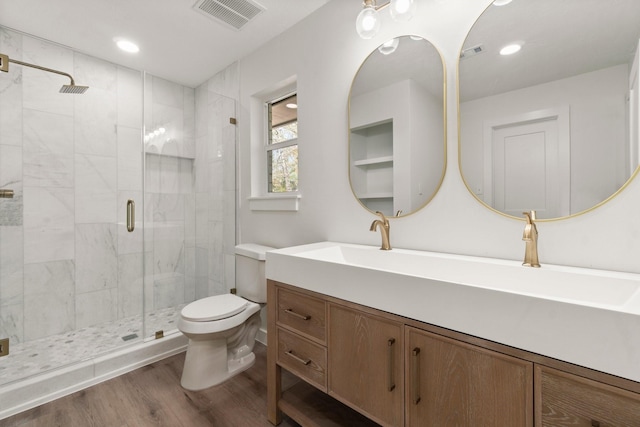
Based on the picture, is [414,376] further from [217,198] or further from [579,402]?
[217,198]

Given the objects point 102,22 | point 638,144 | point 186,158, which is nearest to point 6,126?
point 102,22

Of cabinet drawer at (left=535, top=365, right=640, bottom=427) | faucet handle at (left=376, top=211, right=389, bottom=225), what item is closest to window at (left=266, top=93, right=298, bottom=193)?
faucet handle at (left=376, top=211, right=389, bottom=225)

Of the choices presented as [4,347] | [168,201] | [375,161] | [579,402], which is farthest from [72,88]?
[579,402]

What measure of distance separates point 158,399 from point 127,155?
209 cm

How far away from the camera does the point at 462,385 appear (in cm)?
86

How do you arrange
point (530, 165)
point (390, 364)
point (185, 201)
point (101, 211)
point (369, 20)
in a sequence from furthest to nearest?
point (101, 211)
point (185, 201)
point (369, 20)
point (530, 165)
point (390, 364)

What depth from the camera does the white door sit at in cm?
111

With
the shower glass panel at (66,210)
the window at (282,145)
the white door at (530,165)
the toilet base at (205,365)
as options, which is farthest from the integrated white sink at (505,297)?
the shower glass panel at (66,210)

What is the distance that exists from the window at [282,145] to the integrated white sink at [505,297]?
1.01 m

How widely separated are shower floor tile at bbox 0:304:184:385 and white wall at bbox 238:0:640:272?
925 millimetres

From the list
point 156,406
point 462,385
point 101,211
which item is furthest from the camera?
point 101,211

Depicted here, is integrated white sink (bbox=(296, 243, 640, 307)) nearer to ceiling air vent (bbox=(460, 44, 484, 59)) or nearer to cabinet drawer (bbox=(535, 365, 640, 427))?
cabinet drawer (bbox=(535, 365, 640, 427))

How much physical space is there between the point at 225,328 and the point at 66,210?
1.81 m

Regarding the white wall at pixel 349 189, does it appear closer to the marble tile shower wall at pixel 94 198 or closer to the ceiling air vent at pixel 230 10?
the ceiling air vent at pixel 230 10
